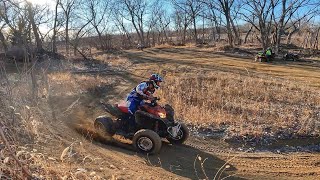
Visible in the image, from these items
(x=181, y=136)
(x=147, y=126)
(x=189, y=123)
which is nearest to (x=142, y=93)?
(x=147, y=126)

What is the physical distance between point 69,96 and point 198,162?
898 centimetres

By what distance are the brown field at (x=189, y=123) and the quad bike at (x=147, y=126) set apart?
0.81 ft

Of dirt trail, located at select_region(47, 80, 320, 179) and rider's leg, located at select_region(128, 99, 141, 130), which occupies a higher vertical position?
rider's leg, located at select_region(128, 99, 141, 130)

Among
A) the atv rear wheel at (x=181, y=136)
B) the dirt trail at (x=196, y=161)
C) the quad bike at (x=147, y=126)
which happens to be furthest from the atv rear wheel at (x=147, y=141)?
the atv rear wheel at (x=181, y=136)

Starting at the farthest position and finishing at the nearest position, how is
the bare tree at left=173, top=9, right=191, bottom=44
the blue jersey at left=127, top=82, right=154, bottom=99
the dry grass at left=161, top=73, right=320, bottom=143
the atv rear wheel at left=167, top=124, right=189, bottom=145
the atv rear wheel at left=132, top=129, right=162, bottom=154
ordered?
1. the bare tree at left=173, top=9, right=191, bottom=44
2. the dry grass at left=161, top=73, right=320, bottom=143
3. the atv rear wheel at left=167, top=124, right=189, bottom=145
4. the blue jersey at left=127, top=82, right=154, bottom=99
5. the atv rear wheel at left=132, top=129, right=162, bottom=154

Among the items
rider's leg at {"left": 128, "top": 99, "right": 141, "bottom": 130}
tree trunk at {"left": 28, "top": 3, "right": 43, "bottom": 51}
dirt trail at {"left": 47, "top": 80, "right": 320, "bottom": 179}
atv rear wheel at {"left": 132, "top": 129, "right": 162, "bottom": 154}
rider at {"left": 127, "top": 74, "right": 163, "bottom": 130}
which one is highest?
tree trunk at {"left": 28, "top": 3, "right": 43, "bottom": 51}

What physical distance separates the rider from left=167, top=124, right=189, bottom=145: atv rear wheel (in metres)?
1.05

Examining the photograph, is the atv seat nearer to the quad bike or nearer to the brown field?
the quad bike

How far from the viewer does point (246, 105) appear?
13320 millimetres

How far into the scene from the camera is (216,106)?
1326cm

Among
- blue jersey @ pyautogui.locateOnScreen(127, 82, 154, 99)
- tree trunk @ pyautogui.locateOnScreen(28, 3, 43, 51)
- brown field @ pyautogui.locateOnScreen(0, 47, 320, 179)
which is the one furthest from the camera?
tree trunk @ pyautogui.locateOnScreen(28, 3, 43, 51)

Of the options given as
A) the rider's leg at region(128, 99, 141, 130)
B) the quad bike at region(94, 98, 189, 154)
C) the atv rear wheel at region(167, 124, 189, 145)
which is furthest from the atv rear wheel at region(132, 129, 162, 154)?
the atv rear wheel at region(167, 124, 189, 145)

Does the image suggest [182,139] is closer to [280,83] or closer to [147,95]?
[147,95]

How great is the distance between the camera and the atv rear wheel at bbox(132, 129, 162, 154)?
7.89 metres
